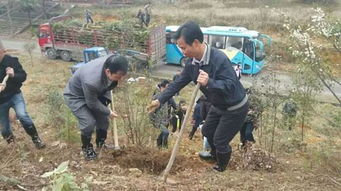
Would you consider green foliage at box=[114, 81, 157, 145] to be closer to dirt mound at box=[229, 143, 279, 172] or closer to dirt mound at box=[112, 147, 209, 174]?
dirt mound at box=[112, 147, 209, 174]

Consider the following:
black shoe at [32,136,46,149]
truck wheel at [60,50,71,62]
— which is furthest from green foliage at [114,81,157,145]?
truck wheel at [60,50,71,62]

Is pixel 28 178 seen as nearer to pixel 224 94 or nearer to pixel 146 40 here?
pixel 224 94

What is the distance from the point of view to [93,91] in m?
4.28

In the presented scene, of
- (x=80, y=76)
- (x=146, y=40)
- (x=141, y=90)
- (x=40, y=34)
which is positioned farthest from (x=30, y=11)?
(x=80, y=76)

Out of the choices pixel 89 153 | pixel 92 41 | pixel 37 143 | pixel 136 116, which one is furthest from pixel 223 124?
pixel 92 41

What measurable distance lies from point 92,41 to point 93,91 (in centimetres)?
1458

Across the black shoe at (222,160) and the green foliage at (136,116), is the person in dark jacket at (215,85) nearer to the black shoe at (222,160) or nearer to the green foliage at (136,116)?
the black shoe at (222,160)

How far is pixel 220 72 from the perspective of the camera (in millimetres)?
3881

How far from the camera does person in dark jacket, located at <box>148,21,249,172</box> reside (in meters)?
3.77

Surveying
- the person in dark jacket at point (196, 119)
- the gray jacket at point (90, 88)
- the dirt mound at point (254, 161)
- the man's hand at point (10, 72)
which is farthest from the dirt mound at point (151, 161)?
the person in dark jacket at point (196, 119)

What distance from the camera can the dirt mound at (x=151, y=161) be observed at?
489cm

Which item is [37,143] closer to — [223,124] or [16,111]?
[16,111]

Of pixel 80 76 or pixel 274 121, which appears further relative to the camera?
pixel 274 121

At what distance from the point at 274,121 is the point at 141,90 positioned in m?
2.13
